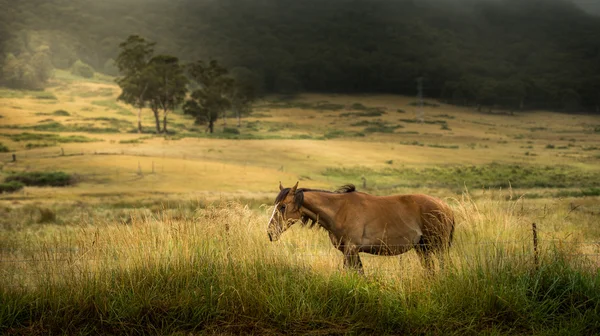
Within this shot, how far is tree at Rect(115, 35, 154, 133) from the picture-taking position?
283 feet

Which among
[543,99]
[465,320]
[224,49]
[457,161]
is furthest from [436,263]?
[224,49]

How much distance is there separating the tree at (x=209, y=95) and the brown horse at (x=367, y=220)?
8576 centimetres

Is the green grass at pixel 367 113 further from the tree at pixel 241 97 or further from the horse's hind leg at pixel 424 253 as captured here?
the horse's hind leg at pixel 424 253

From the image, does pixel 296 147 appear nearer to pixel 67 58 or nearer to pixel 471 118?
pixel 471 118

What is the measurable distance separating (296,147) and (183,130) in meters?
27.6

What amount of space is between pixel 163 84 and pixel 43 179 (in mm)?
44517

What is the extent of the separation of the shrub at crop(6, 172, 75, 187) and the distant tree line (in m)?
38.1

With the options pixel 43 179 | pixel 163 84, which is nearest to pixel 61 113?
pixel 163 84

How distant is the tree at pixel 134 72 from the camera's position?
86.1 meters

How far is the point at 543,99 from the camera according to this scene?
130 m

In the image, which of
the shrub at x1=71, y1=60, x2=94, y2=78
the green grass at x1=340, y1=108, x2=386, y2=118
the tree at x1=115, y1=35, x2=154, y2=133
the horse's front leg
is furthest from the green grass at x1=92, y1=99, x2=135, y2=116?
the horse's front leg

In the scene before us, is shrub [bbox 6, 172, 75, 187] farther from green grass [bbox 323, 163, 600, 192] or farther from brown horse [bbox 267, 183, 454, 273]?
brown horse [bbox 267, 183, 454, 273]

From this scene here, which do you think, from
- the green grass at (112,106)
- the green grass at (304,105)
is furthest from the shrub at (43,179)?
the green grass at (304,105)

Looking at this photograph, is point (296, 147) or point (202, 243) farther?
point (296, 147)
